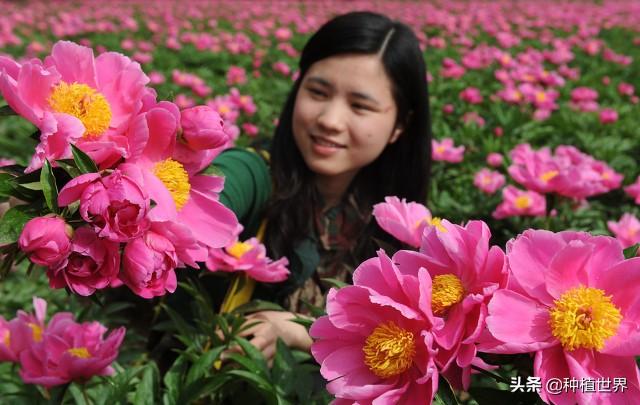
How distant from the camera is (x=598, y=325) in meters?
0.67

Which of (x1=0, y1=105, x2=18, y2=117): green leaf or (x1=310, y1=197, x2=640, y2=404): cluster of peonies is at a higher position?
(x1=0, y1=105, x2=18, y2=117): green leaf

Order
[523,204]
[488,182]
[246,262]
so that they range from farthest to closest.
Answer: [488,182] → [523,204] → [246,262]

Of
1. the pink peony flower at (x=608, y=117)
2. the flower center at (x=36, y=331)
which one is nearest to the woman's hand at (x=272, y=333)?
the flower center at (x=36, y=331)

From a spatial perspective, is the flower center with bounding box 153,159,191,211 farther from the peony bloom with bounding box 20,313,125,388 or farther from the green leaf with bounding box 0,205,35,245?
the peony bloom with bounding box 20,313,125,388

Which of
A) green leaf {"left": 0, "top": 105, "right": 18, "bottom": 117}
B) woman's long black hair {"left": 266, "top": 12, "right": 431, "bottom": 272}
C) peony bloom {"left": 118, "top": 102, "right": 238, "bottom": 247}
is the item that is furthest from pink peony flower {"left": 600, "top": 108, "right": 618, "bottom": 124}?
green leaf {"left": 0, "top": 105, "right": 18, "bottom": 117}

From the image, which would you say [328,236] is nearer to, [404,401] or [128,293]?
[128,293]

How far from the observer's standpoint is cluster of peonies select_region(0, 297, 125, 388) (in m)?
1.16

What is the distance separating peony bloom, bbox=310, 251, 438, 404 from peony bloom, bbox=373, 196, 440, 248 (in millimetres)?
339

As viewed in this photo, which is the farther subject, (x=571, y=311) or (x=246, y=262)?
(x=246, y=262)

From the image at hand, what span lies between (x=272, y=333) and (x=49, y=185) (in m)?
0.92

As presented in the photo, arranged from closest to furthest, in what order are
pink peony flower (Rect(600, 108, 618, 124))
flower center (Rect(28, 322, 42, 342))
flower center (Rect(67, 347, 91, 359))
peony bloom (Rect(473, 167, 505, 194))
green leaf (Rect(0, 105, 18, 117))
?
green leaf (Rect(0, 105, 18, 117)) → flower center (Rect(67, 347, 91, 359)) → flower center (Rect(28, 322, 42, 342)) → peony bloom (Rect(473, 167, 505, 194)) → pink peony flower (Rect(600, 108, 618, 124))

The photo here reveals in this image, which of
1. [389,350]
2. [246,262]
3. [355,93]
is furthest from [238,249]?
[389,350]

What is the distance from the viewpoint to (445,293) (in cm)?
69

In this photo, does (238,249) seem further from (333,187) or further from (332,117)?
(333,187)
